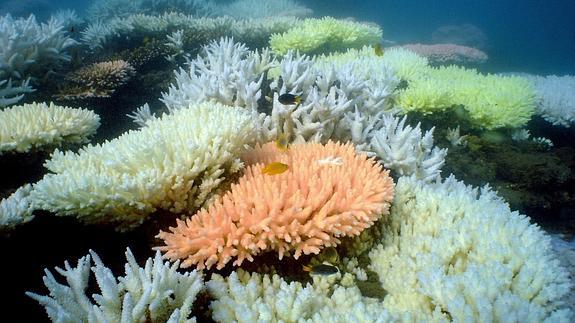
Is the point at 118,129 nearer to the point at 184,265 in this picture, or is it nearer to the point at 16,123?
the point at 16,123

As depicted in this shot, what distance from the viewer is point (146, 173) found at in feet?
8.39

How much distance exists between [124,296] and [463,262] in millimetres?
2261

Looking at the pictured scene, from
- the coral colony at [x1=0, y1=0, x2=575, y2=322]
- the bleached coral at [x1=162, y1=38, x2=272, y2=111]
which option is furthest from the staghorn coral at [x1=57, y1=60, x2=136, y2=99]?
the bleached coral at [x1=162, y1=38, x2=272, y2=111]

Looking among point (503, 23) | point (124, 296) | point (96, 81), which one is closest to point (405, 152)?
point (124, 296)

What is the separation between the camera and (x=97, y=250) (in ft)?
9.14

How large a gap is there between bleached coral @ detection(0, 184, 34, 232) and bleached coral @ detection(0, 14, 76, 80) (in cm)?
335

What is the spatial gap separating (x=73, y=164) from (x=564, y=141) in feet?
27.6

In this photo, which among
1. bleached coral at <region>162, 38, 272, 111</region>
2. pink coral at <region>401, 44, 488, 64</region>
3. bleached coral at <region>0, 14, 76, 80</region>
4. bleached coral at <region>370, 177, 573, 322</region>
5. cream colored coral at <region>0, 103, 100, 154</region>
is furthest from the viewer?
pink coral at <region>401, 44, 488, 64</region>

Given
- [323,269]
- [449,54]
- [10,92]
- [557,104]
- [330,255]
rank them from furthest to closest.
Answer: [449,54] < [557,104] < [10,92] < [330,255] < [323,269]

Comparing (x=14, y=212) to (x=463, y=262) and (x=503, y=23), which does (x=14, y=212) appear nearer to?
(x=463, y=262)

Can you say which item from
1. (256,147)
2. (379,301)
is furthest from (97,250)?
(379,301)

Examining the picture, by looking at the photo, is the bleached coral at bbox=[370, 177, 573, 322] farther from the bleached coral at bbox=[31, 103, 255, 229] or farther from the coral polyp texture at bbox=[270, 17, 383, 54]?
the coral polyp texture at bbox=[270, 17, 383, 54]

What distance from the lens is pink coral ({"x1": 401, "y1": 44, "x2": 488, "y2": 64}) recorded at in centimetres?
1156

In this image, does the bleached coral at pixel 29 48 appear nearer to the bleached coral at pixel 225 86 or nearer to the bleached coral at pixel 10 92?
the bleached coral at pixel 10 92
